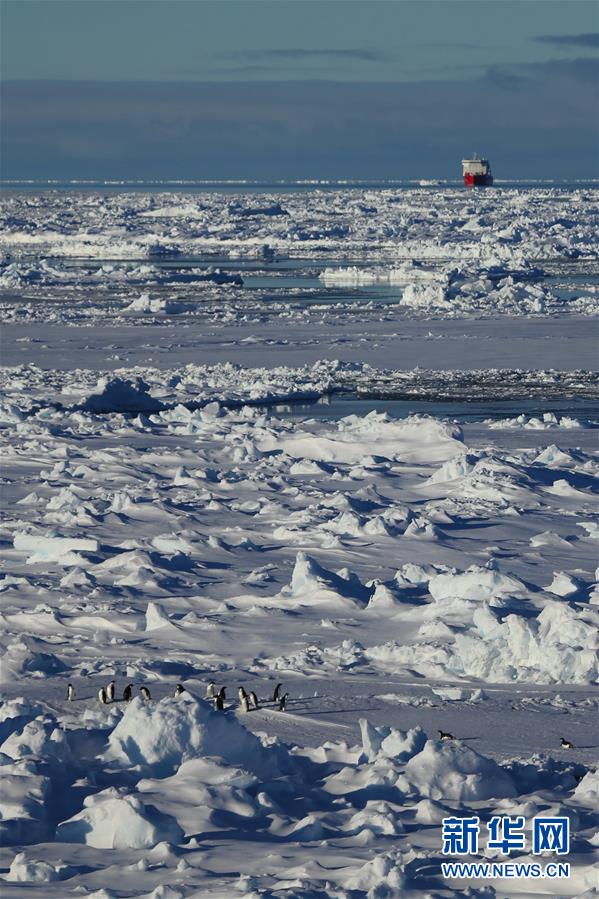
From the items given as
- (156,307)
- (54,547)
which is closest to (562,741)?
(54,547)

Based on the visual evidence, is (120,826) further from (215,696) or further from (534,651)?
(534,651)

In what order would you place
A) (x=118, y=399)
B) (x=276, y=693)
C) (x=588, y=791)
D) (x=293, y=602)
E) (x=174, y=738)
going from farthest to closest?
(x=118, y=399), (x=293, y=602), (x=276, y=693), (x=174, y=738), (x=588, y=791)

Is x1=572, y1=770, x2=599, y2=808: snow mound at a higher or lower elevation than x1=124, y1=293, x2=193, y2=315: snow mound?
higher

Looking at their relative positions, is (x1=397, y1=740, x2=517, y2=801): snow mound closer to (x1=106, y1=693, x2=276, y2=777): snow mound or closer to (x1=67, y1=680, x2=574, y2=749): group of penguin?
(x1=106, y1=693, x2=276, y2=777): snow mound

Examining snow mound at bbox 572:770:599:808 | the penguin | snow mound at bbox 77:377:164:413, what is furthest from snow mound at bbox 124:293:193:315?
snow mound at bbox 572:770:599:808

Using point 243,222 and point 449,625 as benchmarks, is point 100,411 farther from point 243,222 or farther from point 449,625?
point 243,222

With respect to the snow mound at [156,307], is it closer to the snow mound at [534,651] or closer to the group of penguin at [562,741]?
the snow mound at [534,651]
